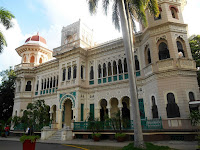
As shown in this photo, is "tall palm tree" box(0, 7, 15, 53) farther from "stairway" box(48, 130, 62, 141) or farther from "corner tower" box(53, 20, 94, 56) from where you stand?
"stairway" box(48, 130, 62, 141)

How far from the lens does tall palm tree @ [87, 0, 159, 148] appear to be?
8394mm

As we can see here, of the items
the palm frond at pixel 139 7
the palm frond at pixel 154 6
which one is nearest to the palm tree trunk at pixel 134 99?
the palm frond at pixel 139 7

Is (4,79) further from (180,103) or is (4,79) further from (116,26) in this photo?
(180,103)

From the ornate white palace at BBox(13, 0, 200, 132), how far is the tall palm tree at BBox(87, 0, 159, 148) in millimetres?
2709

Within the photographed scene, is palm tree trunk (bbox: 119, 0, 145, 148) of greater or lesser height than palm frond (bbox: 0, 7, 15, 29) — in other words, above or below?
below

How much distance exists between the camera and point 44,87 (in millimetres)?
22594

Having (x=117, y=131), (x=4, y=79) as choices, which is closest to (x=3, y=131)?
(x=4, y=79)

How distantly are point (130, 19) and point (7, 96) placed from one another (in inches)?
903

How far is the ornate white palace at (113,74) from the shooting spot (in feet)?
39.7

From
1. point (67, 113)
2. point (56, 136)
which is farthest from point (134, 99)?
point (67, 113)

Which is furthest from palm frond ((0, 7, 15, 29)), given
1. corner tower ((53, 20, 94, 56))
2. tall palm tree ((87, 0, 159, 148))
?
tall palm tree ((87, 0, 159, 148))

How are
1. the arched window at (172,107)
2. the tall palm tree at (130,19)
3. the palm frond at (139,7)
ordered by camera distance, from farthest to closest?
the arched window at (172,107), the palm frond at (139,7), the tall palm tree at (130,19)

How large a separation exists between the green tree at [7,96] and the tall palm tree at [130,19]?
20.2 metres

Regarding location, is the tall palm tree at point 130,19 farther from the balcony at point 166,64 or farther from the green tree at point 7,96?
the green tree at point 7,96
